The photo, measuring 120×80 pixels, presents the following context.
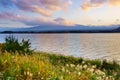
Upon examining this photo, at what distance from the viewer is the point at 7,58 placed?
476 inches

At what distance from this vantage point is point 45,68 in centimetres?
1099

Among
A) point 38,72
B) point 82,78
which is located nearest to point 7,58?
point 38,72

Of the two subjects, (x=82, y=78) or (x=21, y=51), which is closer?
(x=82, y=78)

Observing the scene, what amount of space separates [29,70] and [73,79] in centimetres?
146

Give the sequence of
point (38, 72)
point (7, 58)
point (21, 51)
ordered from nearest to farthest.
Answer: point (38, 72) → point (7, 58) → point (21, 51)

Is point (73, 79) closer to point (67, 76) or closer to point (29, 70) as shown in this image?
point (67, 76)

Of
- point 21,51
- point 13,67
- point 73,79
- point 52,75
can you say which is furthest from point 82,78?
point 21,51

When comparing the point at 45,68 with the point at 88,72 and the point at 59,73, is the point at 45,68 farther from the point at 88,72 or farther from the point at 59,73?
the point at 88,72

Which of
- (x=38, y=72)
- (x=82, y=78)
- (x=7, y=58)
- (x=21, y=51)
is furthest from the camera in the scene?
(x=21, y=51)

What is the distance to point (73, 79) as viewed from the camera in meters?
10.6

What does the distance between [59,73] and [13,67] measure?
5.13ft

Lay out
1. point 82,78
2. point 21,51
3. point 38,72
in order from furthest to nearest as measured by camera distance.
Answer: point 21,51, point 82,78, point 38,72

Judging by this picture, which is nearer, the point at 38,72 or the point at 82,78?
the point at 38,72

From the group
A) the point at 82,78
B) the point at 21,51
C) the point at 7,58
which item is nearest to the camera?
the point at 82,78
